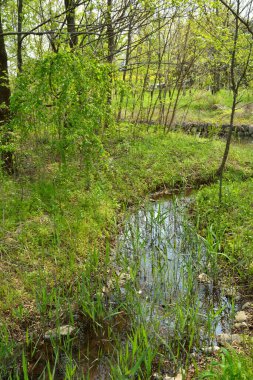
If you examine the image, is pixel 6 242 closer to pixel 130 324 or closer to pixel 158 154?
pixel 130 324

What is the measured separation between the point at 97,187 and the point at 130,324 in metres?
2.73

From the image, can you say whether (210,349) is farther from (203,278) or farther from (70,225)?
(70,225)

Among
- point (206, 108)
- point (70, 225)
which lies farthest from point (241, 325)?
point (206, 108)

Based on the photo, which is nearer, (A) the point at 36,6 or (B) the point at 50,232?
(B) the point at 50,232

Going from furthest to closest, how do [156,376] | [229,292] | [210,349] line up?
[229,292] → [210,349] → [156,376]

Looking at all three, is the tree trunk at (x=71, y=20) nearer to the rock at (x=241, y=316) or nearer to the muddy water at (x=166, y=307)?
the muddy water at (x=166, y=307)

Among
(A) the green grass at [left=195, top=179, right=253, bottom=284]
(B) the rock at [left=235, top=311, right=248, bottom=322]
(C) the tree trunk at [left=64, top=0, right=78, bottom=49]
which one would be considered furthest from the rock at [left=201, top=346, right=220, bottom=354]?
(C) the tree trunk at [left=64, top=0, right=78, bottom=49]

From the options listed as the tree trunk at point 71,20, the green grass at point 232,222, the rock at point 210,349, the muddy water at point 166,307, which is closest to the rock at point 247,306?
the muddy water at point 166,307

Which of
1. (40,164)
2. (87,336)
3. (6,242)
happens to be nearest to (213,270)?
(87,336)

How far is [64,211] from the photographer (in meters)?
5.52

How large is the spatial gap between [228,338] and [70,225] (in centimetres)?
266

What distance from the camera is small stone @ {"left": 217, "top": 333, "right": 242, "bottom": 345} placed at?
3.56 m

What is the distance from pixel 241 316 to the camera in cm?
394

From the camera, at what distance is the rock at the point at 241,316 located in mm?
3898
